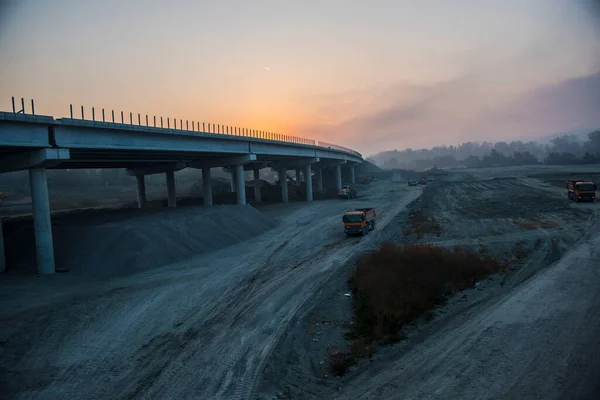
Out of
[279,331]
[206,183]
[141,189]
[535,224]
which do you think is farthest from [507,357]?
[141,189]

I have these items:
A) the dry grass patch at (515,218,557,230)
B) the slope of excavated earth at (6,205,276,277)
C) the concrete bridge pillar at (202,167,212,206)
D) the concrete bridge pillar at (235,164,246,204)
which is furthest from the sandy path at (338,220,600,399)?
the concrete bridge pillar at (202,167,212,206)

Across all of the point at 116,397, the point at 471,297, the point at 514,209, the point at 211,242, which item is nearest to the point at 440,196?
the point at 514,209

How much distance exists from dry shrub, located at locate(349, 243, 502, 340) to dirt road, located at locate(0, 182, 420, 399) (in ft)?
7.78

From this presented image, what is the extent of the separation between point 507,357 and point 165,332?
10.3 meters

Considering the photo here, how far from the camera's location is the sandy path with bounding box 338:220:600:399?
8.96 metres

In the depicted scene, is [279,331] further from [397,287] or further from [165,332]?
[397,287]

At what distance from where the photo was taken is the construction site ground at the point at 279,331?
9.62 meters

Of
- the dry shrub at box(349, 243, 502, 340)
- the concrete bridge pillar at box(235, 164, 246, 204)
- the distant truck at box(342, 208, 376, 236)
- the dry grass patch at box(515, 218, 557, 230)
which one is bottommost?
the dry shrub at box(349, 243, 502, 340)

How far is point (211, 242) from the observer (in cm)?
2962

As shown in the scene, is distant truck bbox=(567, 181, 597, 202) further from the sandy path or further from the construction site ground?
the sandy path

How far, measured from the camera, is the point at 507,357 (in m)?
10.3

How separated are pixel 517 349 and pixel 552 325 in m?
2.21

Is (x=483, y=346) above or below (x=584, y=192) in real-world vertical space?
below

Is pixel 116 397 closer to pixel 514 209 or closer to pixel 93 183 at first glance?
pixel 514 209
